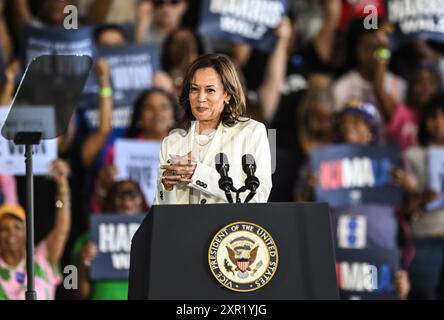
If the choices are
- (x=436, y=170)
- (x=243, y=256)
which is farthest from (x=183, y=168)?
(x=436, y=170)

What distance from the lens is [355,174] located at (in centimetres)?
873

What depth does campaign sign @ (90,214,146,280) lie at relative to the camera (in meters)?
8.23

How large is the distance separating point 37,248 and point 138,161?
1.00 meters

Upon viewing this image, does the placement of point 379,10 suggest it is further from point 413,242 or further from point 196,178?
point 196,178

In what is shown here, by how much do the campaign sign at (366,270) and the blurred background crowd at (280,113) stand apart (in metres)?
0.10

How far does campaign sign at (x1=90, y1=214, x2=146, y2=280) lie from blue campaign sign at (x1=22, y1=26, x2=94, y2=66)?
1234 mm

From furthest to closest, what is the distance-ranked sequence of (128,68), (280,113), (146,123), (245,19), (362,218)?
(245,19) < (280,113) < (128,68) < (146,123) < (362,218)

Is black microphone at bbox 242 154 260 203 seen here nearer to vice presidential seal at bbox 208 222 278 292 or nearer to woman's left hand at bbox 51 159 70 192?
vice presidential seal at bbox 208 222 278 292

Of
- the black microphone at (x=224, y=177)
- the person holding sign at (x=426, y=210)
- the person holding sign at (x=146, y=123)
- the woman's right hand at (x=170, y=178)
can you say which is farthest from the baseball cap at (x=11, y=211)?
the black microphone at (x=224, y=177)

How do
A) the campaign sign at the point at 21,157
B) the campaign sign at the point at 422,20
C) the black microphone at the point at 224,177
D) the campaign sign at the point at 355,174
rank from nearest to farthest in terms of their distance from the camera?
1. the black microphone at the point at 224,177
2. the campaign sign at the point at 21,157
3. the campaign sign at the point at 355,174
4. the campaign sign at the point at 422,20

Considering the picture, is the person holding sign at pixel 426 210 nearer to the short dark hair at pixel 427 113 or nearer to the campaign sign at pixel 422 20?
the short dark hair at pixel 427 113

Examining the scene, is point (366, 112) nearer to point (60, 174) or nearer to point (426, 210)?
point (426, 210)

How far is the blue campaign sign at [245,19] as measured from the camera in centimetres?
915

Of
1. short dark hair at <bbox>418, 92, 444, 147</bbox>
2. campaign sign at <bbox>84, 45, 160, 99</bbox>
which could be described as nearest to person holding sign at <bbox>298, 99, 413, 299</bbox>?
short dark hair at <bbox>418, 92, 444, 147</bbox>
